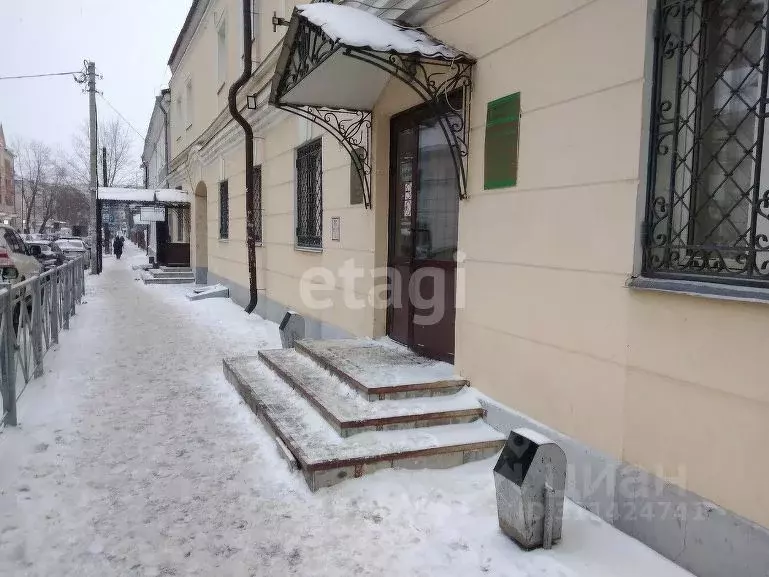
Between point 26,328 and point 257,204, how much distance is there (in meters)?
5.57

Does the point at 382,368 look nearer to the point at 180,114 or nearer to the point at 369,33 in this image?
the point at 369,33

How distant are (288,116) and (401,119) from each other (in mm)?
3294

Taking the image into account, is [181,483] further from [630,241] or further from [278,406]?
[630,241]

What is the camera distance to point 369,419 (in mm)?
3678

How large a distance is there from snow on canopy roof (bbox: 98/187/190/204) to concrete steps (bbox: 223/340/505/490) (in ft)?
44.0

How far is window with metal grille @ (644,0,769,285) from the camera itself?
93.6 inches

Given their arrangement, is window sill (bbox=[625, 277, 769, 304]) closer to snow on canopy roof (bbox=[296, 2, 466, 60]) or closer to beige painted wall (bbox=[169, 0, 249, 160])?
snow on canopy roof (bbox=[296, 2, 466, 60])

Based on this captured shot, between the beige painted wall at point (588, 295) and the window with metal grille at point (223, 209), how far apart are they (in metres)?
9.00

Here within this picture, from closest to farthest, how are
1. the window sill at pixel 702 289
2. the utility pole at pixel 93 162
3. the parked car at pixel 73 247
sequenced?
the window sill at pixel 702 289
the utility pole at pixel 93 162
the parked car at pixel 73 247

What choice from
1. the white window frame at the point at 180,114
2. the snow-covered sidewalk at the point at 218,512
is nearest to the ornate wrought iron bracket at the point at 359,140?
the snow-covered sidewalk at the point at 218,512

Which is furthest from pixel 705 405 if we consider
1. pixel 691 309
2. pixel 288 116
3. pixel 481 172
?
pixel 288 116

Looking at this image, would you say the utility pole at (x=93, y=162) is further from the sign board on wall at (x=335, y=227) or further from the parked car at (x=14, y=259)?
the sign board on wall at (x=335, y=227)

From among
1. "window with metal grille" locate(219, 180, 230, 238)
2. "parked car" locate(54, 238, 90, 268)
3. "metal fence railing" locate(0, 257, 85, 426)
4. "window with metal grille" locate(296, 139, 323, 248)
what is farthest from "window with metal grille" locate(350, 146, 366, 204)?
"parked car" locate(54, 238, 90, 268)

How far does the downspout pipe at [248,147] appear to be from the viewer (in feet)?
30.7
